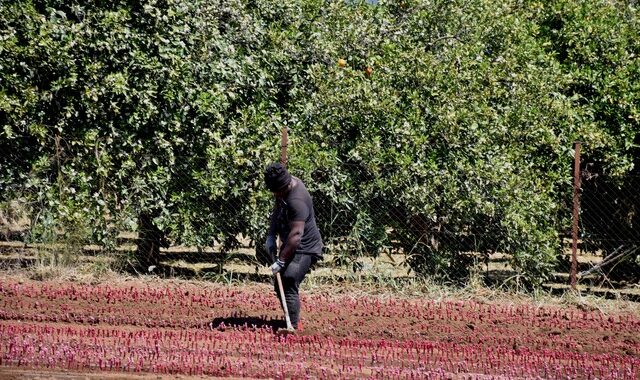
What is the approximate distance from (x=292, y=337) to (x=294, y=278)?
613mm

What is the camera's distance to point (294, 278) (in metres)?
9.74

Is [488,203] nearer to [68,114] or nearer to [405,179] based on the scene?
[405,179]

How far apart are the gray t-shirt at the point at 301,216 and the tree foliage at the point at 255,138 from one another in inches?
123

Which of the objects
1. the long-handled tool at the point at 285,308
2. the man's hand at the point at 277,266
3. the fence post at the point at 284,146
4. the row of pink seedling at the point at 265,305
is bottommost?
the row of pink seedling at the point at 265,305

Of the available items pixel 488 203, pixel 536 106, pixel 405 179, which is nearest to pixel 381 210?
pixel 405 179

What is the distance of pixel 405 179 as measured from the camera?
511 inches

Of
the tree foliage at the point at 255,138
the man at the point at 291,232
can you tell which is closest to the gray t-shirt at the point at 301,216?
the man at the point at 291,232

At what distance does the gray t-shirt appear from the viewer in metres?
9.61

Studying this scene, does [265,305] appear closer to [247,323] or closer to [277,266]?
[247,323]

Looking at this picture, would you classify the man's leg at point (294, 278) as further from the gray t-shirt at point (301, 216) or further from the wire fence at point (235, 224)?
the wire fence at point (235, 224)

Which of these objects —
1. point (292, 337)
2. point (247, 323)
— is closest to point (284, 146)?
point (247, 323)

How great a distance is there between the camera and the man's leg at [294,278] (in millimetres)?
9734

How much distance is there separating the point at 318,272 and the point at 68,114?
4005 millimetres

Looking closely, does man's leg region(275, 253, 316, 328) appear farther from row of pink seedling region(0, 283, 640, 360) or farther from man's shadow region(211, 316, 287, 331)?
row of pink seedling region(0, 283, 640, 360)
